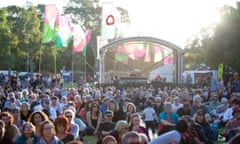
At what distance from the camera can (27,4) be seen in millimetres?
79812

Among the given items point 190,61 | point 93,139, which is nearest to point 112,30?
point 93,139

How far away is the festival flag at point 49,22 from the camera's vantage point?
31.2 metres

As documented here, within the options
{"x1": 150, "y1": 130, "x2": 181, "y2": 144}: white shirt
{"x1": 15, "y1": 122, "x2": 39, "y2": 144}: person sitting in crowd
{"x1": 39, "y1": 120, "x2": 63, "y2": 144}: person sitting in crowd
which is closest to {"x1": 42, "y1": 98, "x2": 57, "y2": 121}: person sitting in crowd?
{"x1": 15, "y1": 122, "x2": 39, "y2": 144}: person sitting in crowd

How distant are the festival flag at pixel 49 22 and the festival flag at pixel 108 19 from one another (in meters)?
3.79

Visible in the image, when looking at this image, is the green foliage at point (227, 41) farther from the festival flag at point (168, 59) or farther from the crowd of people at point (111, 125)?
the crowd of people at point (111, 125)

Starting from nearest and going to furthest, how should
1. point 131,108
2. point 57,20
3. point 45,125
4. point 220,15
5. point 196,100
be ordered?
point 45,125, point 131,108, point 196,100, point 57,20, point 220,15

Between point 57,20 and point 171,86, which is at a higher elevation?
point 57,20

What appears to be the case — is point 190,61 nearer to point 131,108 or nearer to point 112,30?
point 112,30

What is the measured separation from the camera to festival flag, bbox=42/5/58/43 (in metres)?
31.2

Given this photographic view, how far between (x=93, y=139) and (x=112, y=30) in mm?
20474

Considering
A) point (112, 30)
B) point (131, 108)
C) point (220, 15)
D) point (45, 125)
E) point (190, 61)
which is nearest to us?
point (45, 125)

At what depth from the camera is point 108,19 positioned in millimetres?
34156

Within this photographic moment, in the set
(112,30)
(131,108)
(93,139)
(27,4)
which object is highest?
(27,4)

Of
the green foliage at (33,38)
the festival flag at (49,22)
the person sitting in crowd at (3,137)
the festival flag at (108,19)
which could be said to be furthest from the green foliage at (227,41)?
the person sitting in crowd at (3,137)
